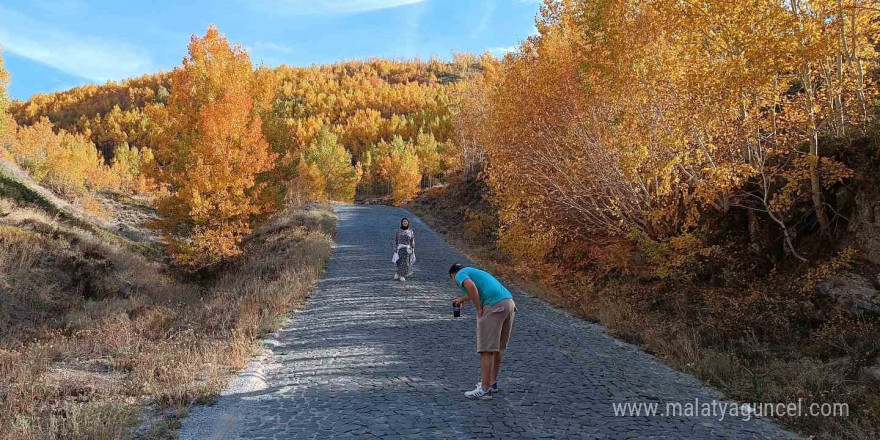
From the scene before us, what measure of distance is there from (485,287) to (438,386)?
1560 millimetres

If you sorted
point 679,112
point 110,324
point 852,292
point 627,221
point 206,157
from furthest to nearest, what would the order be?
point 206,157
point 627,221
point 110,324
point 679,112
point 852,292

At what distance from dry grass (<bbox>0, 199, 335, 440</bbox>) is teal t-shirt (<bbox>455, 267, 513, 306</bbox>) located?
Answer: 349 cm

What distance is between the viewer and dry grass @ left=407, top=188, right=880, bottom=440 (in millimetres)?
5500

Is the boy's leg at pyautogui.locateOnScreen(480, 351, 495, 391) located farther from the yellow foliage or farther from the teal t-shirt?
the yellow foliage

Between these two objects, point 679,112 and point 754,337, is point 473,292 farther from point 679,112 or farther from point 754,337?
point 679,112

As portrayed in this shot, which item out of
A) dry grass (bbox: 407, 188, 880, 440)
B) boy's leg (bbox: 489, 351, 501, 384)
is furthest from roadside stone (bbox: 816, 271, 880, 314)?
boy's leg (bbox: 489, 351, 501, 384)

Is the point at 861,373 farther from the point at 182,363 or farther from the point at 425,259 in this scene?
the point at 425,259

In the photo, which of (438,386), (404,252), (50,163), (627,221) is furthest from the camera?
(50,163)

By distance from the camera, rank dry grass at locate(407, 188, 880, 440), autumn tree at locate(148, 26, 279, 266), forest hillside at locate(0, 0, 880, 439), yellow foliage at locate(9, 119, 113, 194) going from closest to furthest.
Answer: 1. dry grass at locate(407, 188, 880, 440)
2. forest hillside at locate(0, 0, 880, 439)
3. autumn tree at locate(148, 26, 279, 266)
4. yellow foliage at locate(9, 119, 113, 194)

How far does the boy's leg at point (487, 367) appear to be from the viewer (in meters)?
5.77

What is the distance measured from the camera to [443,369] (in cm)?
690

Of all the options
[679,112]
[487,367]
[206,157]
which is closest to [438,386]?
[487,367]

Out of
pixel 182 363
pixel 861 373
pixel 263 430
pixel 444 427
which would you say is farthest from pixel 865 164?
pixel 182 363

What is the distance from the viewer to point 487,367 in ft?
18.9
